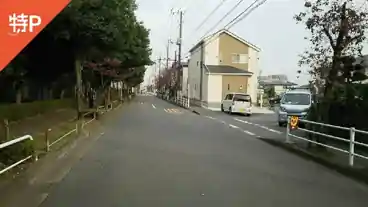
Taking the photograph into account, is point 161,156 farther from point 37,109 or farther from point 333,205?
point 37,109

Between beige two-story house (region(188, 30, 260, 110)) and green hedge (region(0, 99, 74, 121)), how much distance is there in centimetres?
2755

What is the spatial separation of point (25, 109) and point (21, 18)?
774 inches

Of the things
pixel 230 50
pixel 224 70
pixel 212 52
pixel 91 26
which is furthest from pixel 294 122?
pixel 230 50

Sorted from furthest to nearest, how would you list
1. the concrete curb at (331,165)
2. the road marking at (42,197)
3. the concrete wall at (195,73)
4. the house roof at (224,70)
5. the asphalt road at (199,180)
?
the concrete wall at (195,73) < the house roof at (224,70) < the concrete curb at (331,165) < the asphalt road at (199,180) < the road marking at (42,197)

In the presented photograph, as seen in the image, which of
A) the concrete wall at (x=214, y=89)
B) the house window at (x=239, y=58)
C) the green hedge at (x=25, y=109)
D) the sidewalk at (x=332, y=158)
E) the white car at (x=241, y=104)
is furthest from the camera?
the house window at (x=239, y=58)

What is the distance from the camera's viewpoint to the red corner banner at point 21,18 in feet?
17.7

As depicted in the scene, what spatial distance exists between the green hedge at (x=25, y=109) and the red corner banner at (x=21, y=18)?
1472 centimetres

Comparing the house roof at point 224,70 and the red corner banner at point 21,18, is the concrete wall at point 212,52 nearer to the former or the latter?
the house roof at point 224,70

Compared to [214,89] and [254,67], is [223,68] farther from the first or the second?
[254,67]

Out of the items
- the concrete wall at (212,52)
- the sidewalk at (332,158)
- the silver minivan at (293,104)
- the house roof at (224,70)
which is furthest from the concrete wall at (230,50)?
the sidewalk at (332,158)

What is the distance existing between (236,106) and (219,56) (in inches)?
1080

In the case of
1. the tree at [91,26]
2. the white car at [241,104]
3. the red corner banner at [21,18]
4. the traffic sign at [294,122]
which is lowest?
the white car at [241,104]

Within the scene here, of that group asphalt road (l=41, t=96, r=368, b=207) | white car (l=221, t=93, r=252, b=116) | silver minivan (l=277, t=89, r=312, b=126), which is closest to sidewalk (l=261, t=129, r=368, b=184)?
asphalt road (l=41, t=96, r=368, b=207)

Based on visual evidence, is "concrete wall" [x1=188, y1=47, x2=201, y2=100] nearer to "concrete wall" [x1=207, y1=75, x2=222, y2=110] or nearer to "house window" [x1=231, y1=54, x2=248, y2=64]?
"house window" [x1=231, y1=54, x2=248, y2=64]
